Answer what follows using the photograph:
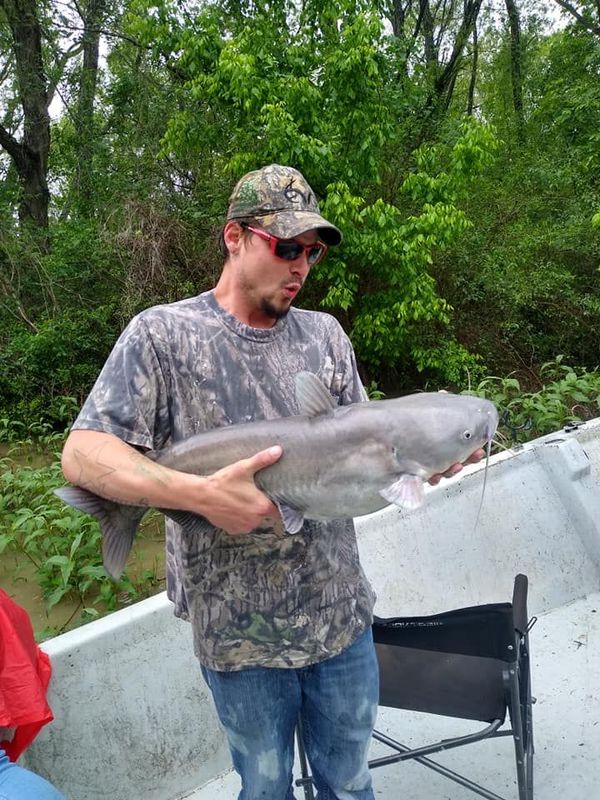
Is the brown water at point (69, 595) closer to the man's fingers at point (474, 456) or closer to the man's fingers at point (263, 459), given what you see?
the man's fingers at point (263, 459)

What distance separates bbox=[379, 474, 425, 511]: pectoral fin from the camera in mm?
1349

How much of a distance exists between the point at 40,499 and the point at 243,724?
13.6ft

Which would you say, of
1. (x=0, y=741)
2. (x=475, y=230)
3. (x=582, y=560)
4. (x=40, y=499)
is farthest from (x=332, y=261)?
(x=0, y=741)

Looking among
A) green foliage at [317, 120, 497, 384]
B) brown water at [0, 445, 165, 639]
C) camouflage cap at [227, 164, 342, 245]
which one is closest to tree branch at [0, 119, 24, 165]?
green foliage at [317, 120, 497, 384]

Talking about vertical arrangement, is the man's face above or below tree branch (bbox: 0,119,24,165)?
below

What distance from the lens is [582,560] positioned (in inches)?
152

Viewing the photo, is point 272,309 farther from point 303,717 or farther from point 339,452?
point 303,717

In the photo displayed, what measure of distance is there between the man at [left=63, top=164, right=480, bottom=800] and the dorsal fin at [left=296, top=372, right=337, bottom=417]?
0.14 metres

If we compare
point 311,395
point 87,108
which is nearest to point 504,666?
point 311,395

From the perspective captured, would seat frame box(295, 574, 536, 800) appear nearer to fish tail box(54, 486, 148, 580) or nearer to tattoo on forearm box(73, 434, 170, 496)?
fish tail box(54, 486, 148, 580)

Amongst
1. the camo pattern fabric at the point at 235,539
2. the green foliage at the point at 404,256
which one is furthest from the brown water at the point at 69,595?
the green foliage at the point at 404,256

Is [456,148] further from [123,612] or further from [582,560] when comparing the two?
[123,612]

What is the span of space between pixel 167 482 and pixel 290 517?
0.29m

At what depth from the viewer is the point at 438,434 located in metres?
1.41
